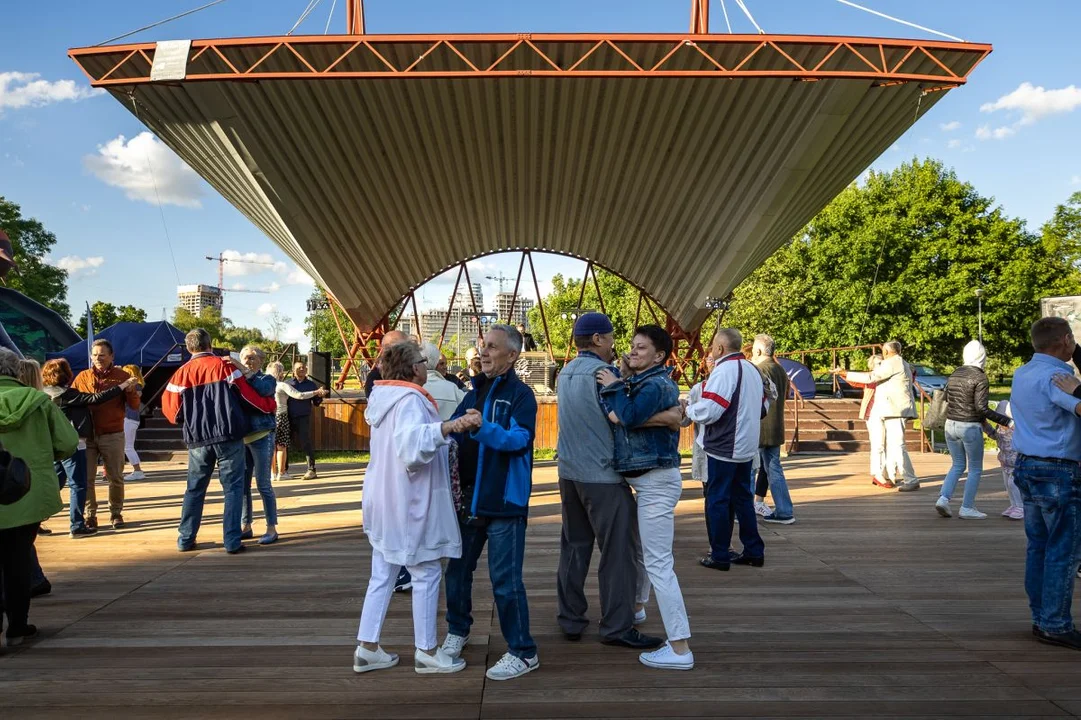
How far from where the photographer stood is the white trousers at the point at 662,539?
3.46 m

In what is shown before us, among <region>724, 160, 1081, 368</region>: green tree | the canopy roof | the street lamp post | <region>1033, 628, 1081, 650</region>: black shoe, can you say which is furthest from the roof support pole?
the street lamp post

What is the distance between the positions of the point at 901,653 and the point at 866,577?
5.04 feet

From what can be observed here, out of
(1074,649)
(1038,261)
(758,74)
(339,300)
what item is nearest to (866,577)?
(1074,649)

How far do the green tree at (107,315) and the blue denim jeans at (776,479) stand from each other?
50.7 m

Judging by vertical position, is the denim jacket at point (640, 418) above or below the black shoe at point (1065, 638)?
above

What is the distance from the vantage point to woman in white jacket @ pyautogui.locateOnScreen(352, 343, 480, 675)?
3.30 meters

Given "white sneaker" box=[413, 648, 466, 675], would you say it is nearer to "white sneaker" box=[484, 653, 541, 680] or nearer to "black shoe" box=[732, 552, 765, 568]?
"white sneaker" box=[484, 653, 541, 680]

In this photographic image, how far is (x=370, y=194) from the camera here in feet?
54.0

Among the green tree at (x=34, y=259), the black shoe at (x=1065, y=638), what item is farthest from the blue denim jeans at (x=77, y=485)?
the green tree at (x=34, y=259)

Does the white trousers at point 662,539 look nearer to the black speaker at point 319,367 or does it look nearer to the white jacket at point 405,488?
the white jacket at point 405,488

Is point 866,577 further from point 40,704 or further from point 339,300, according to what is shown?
point 339,300

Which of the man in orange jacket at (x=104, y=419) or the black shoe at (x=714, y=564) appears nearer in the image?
the black shoe at (x=714, y=564)

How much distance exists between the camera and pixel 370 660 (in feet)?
11.1

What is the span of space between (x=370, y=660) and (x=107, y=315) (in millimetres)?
60102
